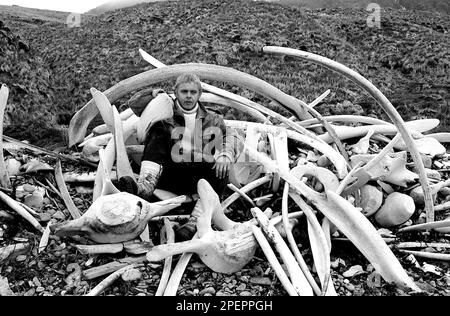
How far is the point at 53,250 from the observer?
2615mm

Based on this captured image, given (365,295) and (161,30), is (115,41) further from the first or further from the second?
(365,295)

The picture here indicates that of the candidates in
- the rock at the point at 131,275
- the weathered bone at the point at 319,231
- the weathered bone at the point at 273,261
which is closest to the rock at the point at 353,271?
the weathered bone at the point at 319,231

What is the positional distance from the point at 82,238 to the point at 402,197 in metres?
2.06

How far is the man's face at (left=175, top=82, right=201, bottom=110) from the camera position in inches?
112

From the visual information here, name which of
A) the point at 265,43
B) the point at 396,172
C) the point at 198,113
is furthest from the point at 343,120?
the point at 265,43

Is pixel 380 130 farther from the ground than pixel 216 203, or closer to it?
farther from the ground

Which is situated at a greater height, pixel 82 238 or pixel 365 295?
pixel 82 238

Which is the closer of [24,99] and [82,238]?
[82,238]

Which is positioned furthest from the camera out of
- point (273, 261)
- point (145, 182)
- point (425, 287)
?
point (145, 182)

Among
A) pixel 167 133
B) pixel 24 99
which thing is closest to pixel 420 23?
pixel 24 99

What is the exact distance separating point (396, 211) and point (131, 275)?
176cm

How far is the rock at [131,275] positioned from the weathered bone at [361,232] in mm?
1116

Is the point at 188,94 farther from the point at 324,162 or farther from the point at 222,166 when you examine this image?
the point at 324,162

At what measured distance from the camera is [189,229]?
2732 mm
